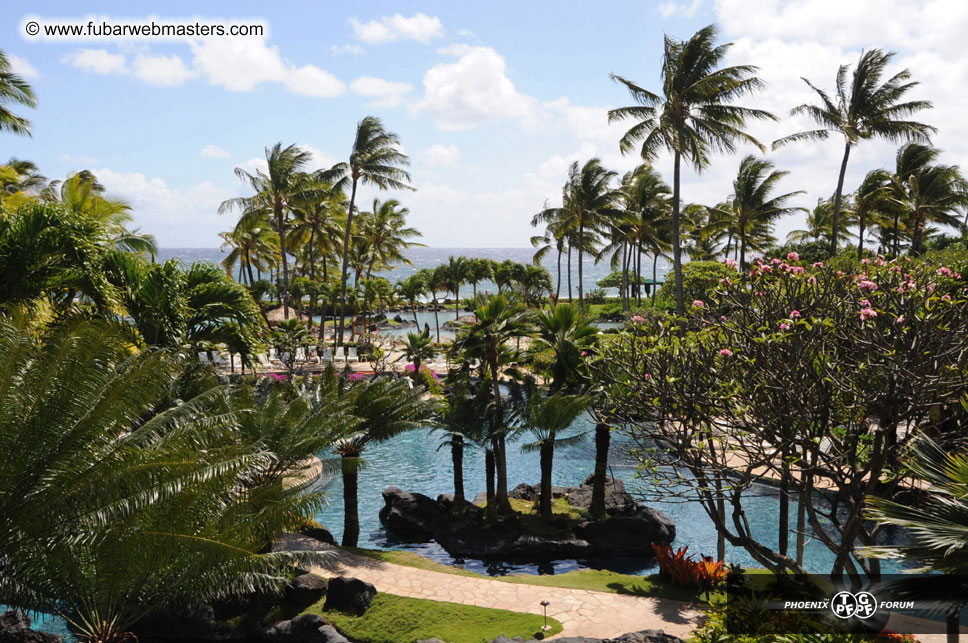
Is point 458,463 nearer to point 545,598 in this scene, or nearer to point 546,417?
point 546,417

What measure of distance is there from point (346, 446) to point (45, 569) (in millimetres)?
Answer: 9842

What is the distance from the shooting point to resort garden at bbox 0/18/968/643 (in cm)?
817

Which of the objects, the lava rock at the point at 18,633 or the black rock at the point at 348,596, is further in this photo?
the black rock at the point at 348,596

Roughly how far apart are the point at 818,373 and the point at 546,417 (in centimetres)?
945

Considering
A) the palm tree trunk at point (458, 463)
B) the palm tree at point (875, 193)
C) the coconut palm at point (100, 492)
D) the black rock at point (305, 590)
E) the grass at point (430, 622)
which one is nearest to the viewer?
the coconut palm at point (100, 492)

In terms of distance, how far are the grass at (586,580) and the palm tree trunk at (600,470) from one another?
306 centimetres

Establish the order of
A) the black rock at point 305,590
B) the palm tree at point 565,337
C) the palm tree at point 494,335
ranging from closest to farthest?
the black rock at point 305,590 → the palm tree at point 494,335 → the palm tree at point 565,337

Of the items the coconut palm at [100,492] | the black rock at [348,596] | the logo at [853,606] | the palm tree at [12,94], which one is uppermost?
the palm tree at [12,94]

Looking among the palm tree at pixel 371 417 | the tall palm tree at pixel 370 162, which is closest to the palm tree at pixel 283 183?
the tall palm tree at pixel 370 162

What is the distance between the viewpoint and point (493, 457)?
19.7 meters

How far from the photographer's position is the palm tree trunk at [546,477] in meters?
18.8

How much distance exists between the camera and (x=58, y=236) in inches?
548

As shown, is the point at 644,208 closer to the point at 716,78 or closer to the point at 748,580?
the point at 716,78

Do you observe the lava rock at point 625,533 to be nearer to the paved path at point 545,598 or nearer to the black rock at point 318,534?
the paved path at point 545,598
